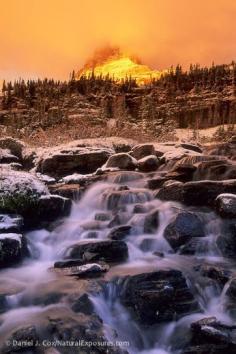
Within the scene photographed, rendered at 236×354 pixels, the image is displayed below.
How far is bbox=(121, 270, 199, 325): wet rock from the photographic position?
8203 millimetres

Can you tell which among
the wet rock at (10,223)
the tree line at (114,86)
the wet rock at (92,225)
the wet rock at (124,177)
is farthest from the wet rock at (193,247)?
the tree line at (114,86)

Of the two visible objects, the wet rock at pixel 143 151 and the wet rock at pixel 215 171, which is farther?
the wet rock at pixel 143 151

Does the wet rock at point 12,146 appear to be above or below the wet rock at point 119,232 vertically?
above

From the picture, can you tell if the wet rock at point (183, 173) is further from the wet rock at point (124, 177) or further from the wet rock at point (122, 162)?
the wet rock at point (122, 162)

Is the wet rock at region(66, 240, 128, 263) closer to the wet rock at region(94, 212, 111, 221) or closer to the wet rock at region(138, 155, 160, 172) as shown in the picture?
the wet rock at region(94, 212, 111, 221)

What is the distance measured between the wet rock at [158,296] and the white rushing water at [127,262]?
167 millimetres

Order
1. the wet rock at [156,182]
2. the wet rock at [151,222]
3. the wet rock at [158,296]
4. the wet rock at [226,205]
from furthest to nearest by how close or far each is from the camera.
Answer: the wet rock at [156,182]
the wet rock at [151,222]
the wet rock at [226,205]
the wet rock at [158,296]

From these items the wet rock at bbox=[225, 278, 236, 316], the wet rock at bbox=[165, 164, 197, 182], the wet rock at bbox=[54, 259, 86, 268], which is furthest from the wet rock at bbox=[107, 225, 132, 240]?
the wet rock at bbox=[165, 164, 197, 182]

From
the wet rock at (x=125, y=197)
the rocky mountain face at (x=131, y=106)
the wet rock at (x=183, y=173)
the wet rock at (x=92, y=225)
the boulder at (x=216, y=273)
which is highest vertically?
the rocky mountain face at (x=131, y=106)

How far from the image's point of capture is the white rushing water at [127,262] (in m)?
7.83

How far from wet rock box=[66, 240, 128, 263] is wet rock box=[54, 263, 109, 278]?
2.06 feet

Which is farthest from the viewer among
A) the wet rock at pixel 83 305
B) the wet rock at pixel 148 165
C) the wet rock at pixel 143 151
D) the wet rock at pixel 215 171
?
the wet rock at pixel 143 151

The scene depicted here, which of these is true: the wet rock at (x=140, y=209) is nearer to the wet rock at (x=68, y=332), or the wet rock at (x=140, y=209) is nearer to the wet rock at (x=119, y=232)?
the wet rock at (x=119, y=232)

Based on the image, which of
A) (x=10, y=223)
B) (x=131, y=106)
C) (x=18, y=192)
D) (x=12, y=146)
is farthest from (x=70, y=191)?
(x=131, y=106)
